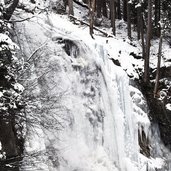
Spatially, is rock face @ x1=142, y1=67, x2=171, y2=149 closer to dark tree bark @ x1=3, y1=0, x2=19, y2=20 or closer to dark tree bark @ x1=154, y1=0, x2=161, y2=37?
dark tree bark @ x1=154, y1=0, x2=161, y2=37

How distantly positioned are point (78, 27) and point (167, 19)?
21.8ft

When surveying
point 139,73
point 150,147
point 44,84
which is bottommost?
point 150,147

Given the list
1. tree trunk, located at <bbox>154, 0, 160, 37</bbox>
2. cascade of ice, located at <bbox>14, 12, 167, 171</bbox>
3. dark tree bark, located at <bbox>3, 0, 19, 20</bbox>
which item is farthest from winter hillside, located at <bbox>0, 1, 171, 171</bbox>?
tree trunk, located at <bbox>154, 0, 160, 37</bbox>

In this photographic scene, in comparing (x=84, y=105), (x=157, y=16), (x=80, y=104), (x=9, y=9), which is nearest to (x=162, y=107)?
(x=84, y=105)

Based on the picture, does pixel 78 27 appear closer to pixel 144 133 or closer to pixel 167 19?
pixel 144 133

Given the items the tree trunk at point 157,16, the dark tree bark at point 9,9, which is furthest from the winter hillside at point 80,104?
the tree trunk at point 157,16

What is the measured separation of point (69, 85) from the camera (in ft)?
42.1

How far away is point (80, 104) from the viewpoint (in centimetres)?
1293

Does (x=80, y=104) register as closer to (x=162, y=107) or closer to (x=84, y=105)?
(x=84, y=105)

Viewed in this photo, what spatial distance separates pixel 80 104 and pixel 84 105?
20cm

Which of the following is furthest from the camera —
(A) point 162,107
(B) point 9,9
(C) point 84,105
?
(A) point 162,107

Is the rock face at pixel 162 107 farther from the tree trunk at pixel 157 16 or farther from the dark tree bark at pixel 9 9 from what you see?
the dark tree bark at pixel 9 9

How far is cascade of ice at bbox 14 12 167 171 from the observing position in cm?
1145

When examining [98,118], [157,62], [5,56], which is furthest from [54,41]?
[157,62]
